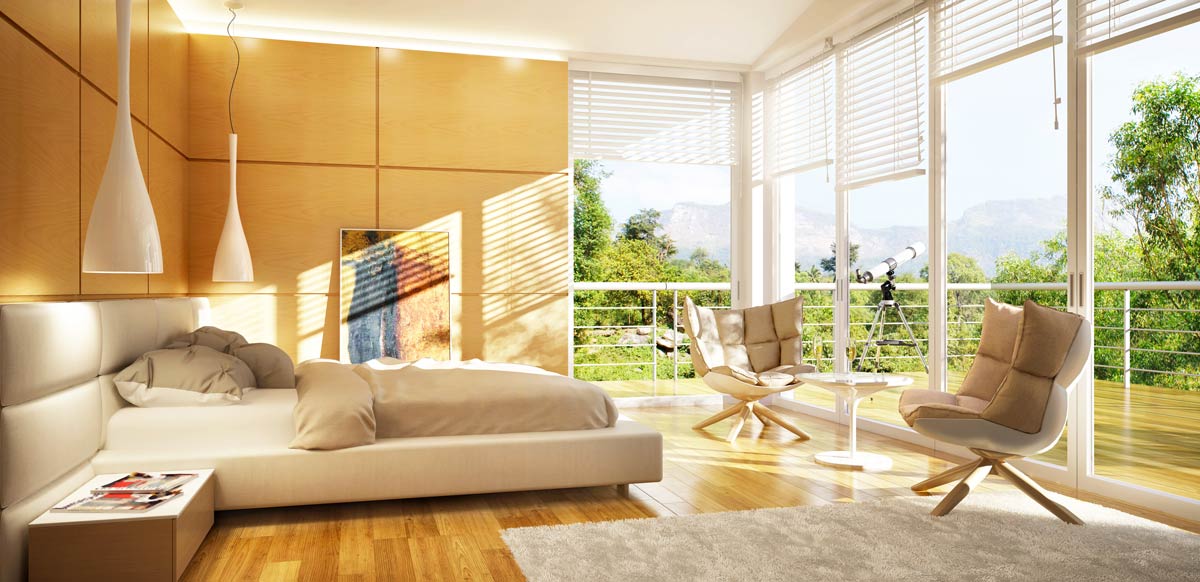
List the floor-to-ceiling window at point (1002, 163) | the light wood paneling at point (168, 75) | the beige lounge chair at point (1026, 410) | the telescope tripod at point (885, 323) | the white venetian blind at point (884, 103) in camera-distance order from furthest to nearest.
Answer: the telescope tripod at point (885, 323) < the white venetian blind at point (884, 103) < the light wood paneling at point (168, 75) < the floor-to-ceiling window at point (1002, 163) < the beige lounge chair at point (1026, 410)

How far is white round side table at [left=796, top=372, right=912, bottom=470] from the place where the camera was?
3.95 m

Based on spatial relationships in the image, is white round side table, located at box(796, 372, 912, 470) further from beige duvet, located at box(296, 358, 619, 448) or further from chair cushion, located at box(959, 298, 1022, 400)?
beige duvet, located at box(296, 358, 619, 448)

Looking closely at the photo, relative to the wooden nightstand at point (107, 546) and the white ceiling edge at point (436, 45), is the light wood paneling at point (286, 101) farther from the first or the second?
the wooden nightstand at point (107, 546)

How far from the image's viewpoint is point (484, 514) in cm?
322

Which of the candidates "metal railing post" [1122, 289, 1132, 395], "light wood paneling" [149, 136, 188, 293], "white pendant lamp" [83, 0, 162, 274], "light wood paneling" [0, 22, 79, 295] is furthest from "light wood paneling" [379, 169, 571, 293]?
"metal railing post" [1122, 289, 1132, 395]

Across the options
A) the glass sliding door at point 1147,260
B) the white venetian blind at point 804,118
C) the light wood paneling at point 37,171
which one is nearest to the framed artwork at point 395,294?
the light wood paneling at point 37,171

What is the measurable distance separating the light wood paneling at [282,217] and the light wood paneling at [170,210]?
0.11 m

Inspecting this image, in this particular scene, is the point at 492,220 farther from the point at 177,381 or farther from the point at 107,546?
the point at 107,546

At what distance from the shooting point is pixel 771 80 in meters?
6.23

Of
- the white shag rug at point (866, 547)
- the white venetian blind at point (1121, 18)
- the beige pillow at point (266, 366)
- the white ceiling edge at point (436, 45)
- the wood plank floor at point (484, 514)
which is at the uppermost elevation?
the white ceiling edge at point (436, 45)

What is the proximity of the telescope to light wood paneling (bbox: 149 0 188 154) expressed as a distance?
424 centimetres

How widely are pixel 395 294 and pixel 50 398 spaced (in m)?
3.04

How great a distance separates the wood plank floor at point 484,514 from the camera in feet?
8.43

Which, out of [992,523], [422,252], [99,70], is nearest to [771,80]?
[422,252]
